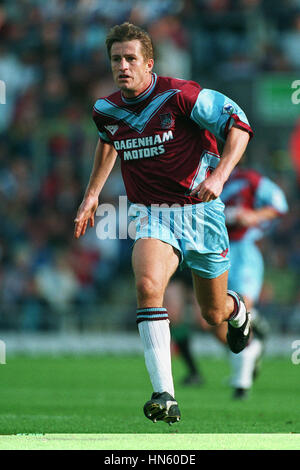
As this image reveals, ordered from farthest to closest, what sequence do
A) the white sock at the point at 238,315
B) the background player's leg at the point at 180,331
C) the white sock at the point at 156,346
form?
the background player's leg at the point at 180,331
the white sock at the point at 238,315
the white sock at the point at 156,346

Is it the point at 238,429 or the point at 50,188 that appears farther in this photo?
the point at 50,188

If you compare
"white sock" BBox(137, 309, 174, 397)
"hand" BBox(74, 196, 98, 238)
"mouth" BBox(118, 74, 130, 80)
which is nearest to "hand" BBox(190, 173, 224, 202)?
"white sock" BBox(137, 309, 174, 397)

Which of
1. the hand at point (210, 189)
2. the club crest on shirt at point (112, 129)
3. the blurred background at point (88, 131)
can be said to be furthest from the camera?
the blurred background at point (88, 131)

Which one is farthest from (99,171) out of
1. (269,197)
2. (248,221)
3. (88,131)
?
(88,131)

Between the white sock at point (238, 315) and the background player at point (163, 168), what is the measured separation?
44 centimetres

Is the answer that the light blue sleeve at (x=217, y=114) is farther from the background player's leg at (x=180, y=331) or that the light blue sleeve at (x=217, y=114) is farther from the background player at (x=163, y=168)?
the background player's leg at (x=180, y=331)

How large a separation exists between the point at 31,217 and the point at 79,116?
2420 millimetres

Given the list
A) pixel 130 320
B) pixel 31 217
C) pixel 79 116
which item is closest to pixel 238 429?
pixel 130 320

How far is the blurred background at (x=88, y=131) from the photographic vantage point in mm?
16188

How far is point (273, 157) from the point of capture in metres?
18.2

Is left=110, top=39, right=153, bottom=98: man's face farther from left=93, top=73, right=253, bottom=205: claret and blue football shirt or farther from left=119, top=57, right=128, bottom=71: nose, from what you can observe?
left=93, top=73, right=253, bottom=205: claret and blue football shirt

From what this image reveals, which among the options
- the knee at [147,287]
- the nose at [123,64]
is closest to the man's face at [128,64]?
the nose at [123,64]

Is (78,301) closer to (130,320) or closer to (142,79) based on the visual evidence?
(130,320)

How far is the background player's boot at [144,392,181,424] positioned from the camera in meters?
5.25
